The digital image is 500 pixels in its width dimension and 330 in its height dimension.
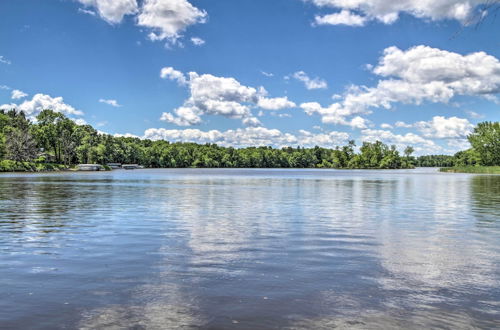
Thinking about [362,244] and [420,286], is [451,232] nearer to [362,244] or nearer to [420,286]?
[362,244]

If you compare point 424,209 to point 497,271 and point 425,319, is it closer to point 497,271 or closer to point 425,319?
point 497,271

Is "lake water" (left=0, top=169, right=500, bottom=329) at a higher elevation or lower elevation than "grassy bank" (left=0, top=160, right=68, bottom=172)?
lower

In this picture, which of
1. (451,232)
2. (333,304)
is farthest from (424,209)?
(333,304)

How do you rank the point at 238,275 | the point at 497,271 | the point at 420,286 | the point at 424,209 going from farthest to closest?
1. the point at 424,209
2. the point at 497,271
3. the point at 238,275
4. the point at 420,286

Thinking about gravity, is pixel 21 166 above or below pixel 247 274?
above

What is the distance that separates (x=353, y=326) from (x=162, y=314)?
4485 mm

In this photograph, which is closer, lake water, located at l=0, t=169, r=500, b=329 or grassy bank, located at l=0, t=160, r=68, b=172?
lake water, located at l=0, t=169, r=500, b=329

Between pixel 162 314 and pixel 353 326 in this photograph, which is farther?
pixel 162 314

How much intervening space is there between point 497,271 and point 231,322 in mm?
10498

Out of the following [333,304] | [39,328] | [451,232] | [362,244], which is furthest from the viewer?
[451,232]

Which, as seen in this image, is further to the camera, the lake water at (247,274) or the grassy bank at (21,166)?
the grassy bank at (21,166)

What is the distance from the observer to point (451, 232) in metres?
25.4

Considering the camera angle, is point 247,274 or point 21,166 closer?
point 247,274

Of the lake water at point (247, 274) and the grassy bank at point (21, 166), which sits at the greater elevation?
the grassy bank at point (21, 166)
